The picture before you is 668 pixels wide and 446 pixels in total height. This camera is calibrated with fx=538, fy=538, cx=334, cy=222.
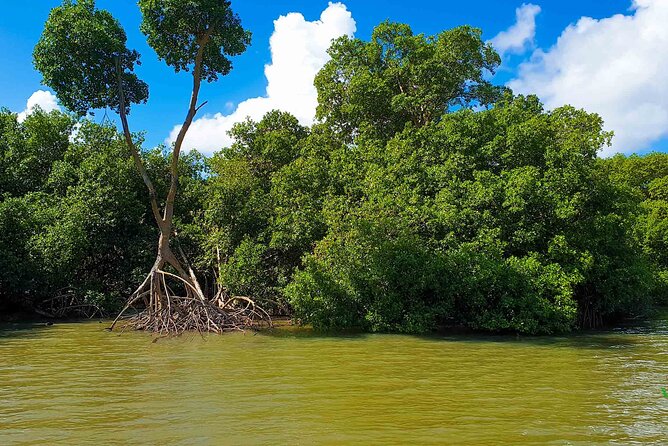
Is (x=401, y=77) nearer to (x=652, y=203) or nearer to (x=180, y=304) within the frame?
(x=180, y=304)

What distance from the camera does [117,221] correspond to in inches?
896

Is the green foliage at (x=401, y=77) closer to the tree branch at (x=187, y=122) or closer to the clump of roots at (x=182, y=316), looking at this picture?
the tree branch at (x=187, y=122)

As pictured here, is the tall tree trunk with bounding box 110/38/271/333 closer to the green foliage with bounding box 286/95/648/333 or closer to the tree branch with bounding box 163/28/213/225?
the tree branch with bounding box 163/28/213/225

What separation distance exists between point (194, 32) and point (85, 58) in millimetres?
3672

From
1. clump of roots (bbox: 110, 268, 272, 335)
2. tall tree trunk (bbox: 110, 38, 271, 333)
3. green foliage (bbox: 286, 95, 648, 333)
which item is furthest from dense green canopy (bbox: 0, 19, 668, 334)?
clump of roots (bbox: 110, 268, 272, 335)

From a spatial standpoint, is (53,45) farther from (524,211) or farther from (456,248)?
(524,211)

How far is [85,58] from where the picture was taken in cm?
1769

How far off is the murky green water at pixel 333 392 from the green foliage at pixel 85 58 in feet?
28.4

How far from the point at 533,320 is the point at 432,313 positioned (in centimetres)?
286

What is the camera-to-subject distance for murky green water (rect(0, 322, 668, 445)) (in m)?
6.12

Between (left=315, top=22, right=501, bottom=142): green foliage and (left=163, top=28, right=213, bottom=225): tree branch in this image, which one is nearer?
(left=163, top=28, right=213, bottom=225): tree branch

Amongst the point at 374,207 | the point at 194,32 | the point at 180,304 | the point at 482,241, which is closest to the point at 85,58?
the point at 194,32

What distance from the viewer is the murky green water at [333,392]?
241 inches

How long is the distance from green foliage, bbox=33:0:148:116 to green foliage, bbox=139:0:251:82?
126cm
